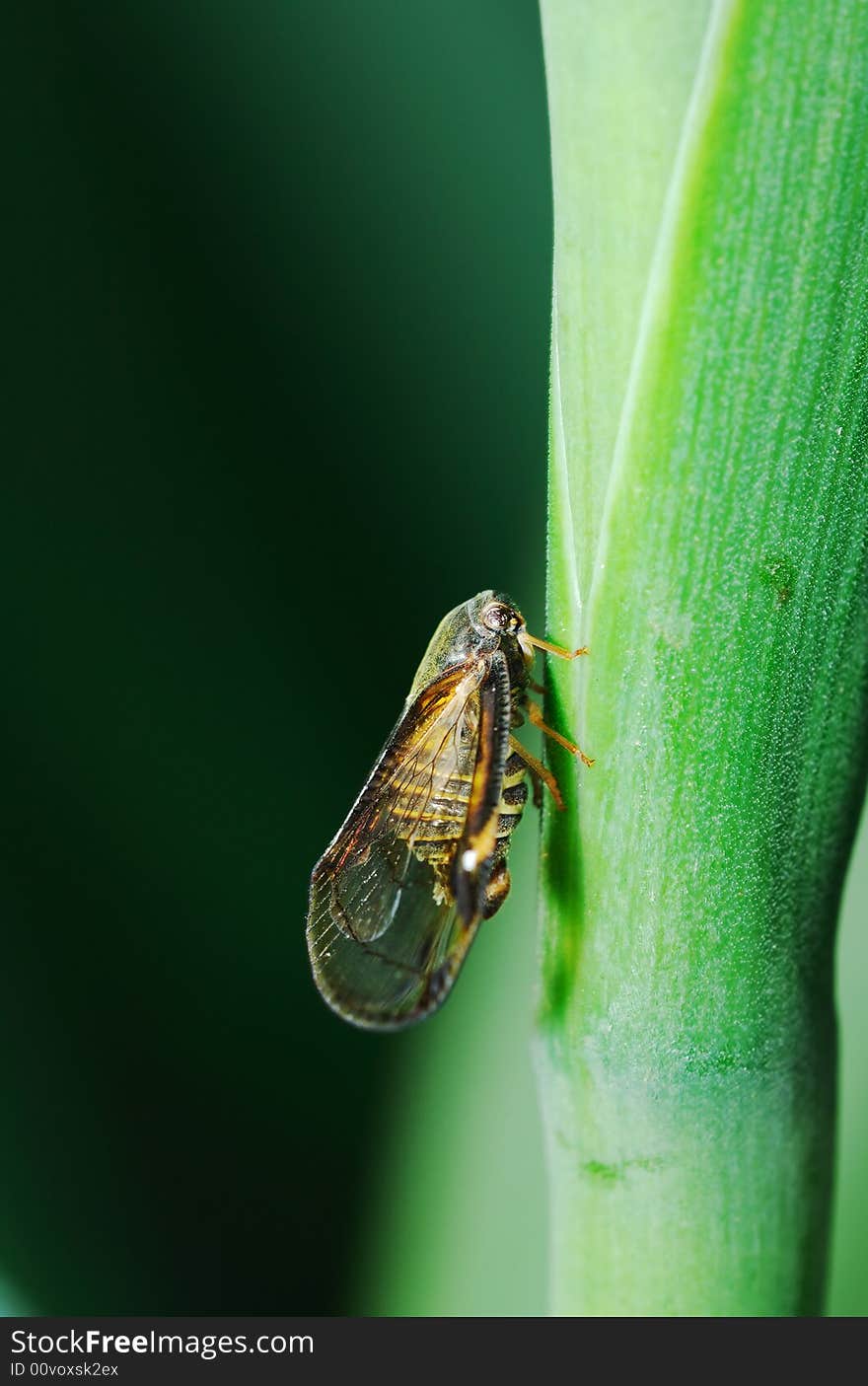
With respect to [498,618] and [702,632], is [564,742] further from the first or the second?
[498,618]

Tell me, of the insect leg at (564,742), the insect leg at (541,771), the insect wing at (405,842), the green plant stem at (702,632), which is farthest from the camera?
the insect wing at (405,842)

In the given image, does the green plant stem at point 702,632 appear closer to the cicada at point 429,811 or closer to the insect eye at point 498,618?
the cicada at point 429,811

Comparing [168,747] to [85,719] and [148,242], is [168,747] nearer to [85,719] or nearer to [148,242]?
[85,719]

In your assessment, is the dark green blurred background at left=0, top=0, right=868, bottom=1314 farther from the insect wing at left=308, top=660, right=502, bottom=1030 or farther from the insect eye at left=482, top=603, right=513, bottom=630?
the insect eye at left=482, top=603, right=513, bottom=630

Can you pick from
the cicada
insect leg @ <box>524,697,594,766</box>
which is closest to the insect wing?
the cicada

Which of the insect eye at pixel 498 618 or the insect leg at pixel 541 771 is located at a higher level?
the insect eye at pixel 498 618

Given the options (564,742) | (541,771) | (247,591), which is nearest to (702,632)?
(564,742)

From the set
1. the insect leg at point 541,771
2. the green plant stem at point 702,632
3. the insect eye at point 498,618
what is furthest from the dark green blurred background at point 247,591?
the green plant stem at point 702,632
